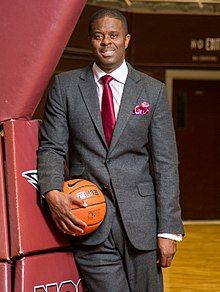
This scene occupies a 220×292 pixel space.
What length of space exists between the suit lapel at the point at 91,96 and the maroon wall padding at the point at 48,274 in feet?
1.56

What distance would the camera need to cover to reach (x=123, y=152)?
7.71 feet

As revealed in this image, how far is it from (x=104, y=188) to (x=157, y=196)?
0.67 ft

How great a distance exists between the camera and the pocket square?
2.35m

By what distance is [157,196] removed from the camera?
2.39m

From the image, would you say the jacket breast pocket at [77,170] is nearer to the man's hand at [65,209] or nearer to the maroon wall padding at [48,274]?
the man's hand at [65,209]

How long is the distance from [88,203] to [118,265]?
287mm

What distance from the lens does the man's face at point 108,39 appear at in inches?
90.7

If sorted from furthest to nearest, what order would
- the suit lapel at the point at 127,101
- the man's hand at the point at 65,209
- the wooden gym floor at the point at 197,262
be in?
the wooden gym floor at the point at 197,262 → the suit lapel at the point at 127,101 → the man's hand at the point at 65,209

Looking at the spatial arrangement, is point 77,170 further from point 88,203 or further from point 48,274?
point 48,274

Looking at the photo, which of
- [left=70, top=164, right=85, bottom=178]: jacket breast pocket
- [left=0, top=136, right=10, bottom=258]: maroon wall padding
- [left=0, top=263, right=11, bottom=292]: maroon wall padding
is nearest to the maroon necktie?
[left=70, top=164, right=85, bottom=178]: jacket breast pocket

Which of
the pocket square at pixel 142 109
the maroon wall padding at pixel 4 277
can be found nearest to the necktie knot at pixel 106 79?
the pocket square at pixel 142 109

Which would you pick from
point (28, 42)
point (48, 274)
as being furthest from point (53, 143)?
point (48, 274)

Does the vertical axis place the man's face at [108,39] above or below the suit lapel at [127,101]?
above

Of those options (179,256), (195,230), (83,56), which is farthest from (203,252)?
(83,56)
